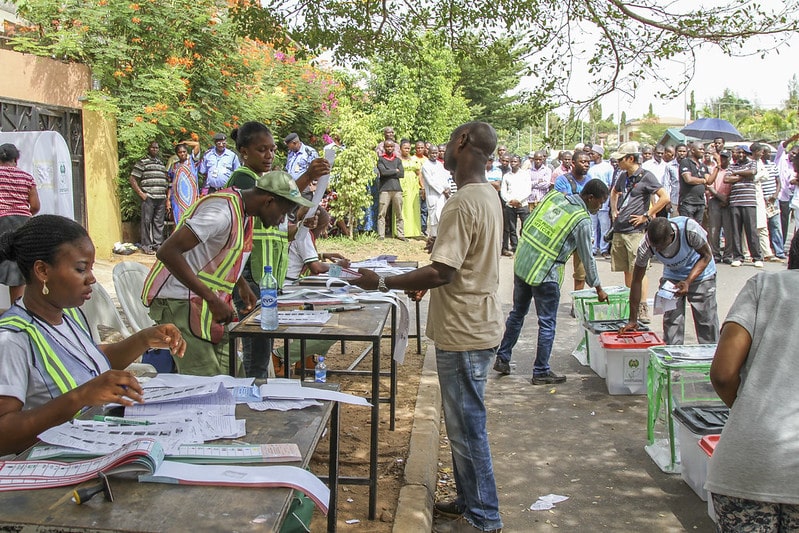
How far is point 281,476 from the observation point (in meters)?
2.07

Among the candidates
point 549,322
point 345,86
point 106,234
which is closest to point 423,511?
point 549,322

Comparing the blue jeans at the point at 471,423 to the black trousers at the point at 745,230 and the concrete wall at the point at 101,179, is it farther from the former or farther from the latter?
the black trousers at the point at 745,230

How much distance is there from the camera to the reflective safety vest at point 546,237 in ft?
22.5

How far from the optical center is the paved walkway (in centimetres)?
441

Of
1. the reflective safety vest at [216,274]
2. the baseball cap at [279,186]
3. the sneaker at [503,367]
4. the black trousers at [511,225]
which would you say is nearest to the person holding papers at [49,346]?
the reflective safety vest at [216,274]

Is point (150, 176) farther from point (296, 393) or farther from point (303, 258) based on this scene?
point (296, 393)

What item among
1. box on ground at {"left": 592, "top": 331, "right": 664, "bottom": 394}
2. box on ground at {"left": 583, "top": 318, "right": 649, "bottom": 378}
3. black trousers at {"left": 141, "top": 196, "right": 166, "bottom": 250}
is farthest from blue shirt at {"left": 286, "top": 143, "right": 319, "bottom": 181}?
box on ground at {"left": 592, "top": 331, "right": 664, "bottom": 394}

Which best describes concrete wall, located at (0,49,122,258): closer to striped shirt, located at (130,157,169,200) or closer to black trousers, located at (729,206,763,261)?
striped shirt, located at (130,157,169,200)

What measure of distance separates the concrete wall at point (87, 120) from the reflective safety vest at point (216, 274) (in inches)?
319

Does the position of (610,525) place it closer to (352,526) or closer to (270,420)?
(352,526)

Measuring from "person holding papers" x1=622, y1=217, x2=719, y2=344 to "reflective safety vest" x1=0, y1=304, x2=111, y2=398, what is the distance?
5.01m

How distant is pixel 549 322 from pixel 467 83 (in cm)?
2911

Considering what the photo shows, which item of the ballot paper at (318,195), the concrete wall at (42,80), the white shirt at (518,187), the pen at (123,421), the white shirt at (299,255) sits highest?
the concrete wall at (42,80)

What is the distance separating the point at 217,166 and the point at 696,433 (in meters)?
10.5
